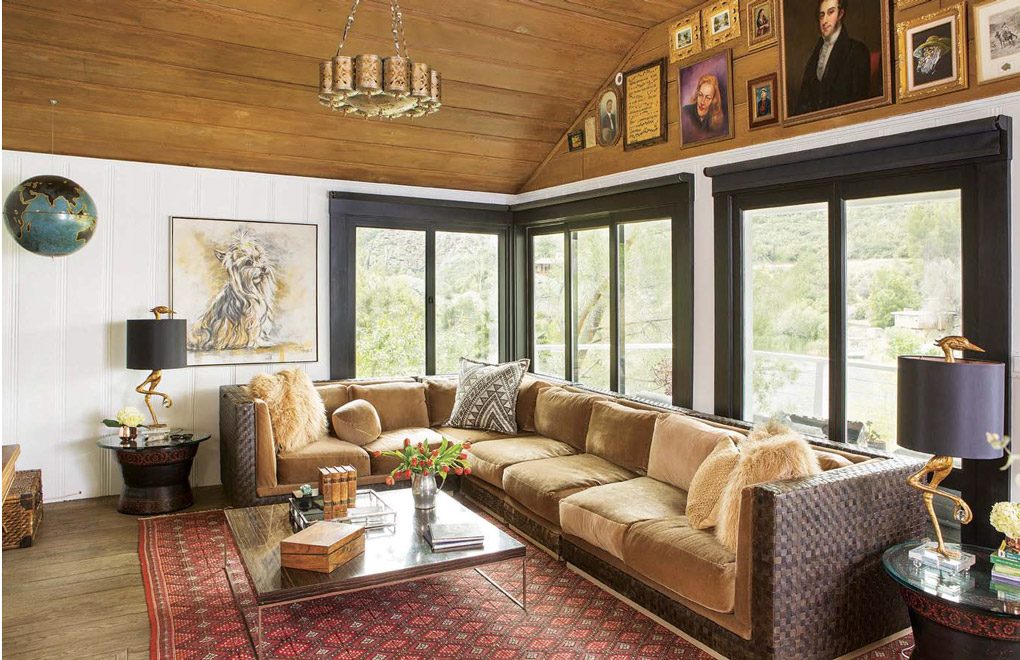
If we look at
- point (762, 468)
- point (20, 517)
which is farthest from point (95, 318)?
point (762, 468)

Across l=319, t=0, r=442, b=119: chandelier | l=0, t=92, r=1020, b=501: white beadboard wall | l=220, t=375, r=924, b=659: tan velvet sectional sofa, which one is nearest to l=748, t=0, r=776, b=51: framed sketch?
l=0, t=92, r=1020, b=501: white beadboard wall

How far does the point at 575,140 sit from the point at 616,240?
0.89m

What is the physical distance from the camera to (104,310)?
5051 millimetres

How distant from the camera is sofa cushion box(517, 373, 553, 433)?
538cm

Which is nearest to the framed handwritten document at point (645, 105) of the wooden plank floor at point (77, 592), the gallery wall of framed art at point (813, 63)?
the gallery wall of framed art at point (813, 63)

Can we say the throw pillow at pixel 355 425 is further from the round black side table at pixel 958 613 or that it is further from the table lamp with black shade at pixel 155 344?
the round black side table at pixel 958 613

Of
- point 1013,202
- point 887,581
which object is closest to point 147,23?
point 1013,202

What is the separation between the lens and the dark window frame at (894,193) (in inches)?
120

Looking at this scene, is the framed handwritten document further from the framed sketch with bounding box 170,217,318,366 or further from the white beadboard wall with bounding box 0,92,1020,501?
the framed sketch with bounding box 170,217,318,366

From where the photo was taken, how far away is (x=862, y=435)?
3652mm

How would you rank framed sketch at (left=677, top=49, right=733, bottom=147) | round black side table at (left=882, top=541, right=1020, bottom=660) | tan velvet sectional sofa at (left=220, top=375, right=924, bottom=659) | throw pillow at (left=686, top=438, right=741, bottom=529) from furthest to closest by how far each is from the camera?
1. framed sketch at (left=677, top=49, right=733, bottom=147)
2. throw pillow at (left=686, top=438, right=741, bottom=529)
3. tan velvet sectional sofa at (left=220, top=375, right=924, bottom=659)
4. round black side table at (left=882, top=541, right=1020, bottom=660)

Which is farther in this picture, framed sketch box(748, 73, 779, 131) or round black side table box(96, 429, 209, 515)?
round black side table box(96, 429, 209, 515)

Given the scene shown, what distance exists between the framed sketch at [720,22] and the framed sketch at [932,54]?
3.18ft

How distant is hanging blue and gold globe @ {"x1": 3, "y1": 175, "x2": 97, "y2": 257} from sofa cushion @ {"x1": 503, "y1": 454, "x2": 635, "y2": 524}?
3.08 meters
